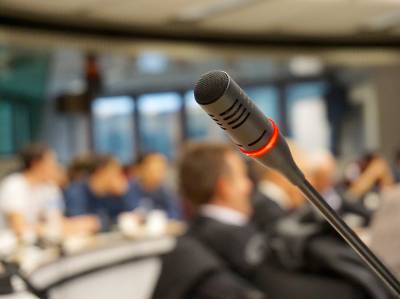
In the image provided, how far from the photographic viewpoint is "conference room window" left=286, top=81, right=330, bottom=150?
9.48 metres

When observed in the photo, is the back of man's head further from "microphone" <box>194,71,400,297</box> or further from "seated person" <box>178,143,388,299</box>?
"microphone" <box>194,71,400,297</box>

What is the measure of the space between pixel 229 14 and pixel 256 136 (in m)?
6.12

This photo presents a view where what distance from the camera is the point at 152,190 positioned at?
5855mm

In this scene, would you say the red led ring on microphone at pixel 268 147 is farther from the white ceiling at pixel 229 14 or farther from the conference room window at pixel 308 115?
the conference room window at pixel 308 115

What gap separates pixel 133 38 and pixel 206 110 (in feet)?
21.3

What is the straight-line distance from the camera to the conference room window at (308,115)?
9.48m

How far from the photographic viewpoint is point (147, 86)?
9.62m

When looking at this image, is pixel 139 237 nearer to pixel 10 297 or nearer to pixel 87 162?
pixel 87 162

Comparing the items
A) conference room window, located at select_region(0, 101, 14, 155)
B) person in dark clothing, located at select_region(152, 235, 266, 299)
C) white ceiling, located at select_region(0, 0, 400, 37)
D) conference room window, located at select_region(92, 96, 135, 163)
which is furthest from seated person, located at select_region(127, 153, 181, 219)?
person in dark clothing, located at select_region(152, 235, 266, 299)

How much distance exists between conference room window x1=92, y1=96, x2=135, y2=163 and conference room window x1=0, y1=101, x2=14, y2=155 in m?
1.52

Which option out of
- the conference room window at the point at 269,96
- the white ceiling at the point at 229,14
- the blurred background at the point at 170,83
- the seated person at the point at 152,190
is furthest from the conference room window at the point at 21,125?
the conference room window at the point at 269,96

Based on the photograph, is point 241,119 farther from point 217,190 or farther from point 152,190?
point 152,190

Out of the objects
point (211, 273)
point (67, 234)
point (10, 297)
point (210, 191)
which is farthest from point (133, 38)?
point (10, 297)

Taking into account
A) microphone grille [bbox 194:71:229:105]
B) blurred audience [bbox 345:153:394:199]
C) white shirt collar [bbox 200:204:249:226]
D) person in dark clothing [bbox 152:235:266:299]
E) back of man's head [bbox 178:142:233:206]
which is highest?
microphone grille [bbox 194:71:229:105]
